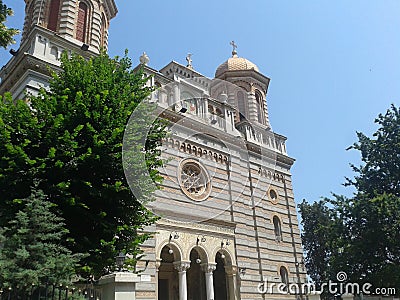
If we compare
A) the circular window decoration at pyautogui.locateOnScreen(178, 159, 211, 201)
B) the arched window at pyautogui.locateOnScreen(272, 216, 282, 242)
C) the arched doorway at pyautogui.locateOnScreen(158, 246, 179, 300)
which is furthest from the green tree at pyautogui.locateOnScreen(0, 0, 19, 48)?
the arched window at pyautogui.locateOnScreen(272, 216, 282, 242)

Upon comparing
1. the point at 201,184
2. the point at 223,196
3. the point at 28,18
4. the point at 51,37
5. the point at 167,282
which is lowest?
the point at 167,282

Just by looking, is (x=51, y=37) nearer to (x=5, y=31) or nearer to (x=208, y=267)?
(x=5, y=31)

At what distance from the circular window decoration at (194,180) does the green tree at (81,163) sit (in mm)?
6679

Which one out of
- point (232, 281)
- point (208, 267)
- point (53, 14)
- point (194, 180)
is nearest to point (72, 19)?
point (53, 14)

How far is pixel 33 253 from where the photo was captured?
7156 millimetres

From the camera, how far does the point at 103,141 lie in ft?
29.4

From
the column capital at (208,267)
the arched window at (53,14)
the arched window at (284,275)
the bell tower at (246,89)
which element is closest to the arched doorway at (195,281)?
the column capital at (208,267)

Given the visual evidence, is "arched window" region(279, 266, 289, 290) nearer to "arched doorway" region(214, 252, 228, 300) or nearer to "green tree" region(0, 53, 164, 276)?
"arched doorway" region(214, 252, 228, 300)

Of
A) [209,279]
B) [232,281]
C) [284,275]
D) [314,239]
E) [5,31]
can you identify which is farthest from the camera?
[314,239]

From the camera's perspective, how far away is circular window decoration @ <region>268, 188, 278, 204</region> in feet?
68.5

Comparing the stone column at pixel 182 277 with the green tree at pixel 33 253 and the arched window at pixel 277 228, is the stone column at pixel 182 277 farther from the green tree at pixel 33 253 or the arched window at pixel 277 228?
the green tree at pixel 33 253

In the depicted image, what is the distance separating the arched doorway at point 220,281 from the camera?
17500 millimetres

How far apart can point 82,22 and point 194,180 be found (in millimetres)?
9440

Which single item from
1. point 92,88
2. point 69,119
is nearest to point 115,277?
Answer: point 69,119
